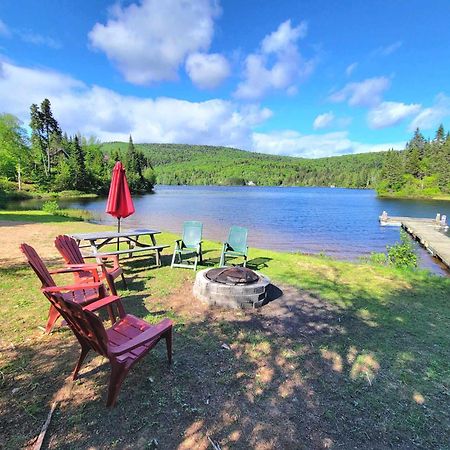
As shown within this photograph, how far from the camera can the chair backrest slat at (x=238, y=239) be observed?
24.7 feet

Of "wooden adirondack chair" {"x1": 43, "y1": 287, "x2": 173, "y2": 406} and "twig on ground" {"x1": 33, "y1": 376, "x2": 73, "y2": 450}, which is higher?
"wooden adirondack chair" {"x1": 43, "y1": 287, "x2": 173, "y2": 406}

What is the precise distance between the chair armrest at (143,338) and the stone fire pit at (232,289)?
1.88 m

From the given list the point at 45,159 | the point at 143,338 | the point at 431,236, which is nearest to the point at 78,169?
the point at 45,159

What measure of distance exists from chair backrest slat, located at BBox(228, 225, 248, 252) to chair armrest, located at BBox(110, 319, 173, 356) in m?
4.45

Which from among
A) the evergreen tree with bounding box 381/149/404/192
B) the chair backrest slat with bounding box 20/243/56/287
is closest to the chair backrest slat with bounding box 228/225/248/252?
the chair backrest slat with bounding box 20/243/56/287

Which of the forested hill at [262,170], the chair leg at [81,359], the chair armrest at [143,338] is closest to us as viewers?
the chair armrest at [143,338]

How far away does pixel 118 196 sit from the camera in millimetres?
7129

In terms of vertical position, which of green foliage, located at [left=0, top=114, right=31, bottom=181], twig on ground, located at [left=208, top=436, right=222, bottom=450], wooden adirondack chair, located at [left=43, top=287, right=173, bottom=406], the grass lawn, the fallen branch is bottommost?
the grass lawn

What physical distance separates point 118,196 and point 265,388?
5525 mm

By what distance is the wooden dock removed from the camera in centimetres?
1434

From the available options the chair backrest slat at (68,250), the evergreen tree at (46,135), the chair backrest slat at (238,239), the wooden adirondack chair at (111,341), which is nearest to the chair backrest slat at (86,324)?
the wooden adirondack chair at (111,341)

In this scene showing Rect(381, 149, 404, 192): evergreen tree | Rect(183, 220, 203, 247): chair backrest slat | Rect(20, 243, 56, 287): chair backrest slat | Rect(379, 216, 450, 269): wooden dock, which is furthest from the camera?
Rect(381, 149, 404, 192): evergreen tree

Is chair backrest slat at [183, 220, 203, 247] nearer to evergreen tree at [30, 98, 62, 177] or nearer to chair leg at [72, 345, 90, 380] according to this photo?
chair leg at [72, 345, 90, 380]

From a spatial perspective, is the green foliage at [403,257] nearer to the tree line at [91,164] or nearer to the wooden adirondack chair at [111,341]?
the wooden adirondack chair at [111,341]
